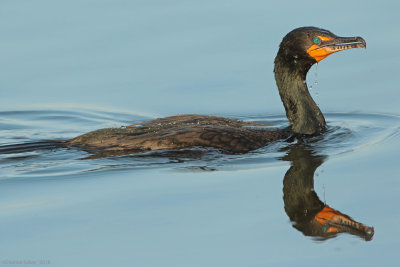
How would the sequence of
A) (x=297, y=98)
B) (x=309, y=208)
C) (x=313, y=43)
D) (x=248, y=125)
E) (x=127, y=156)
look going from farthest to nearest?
1. (x=297, y=98)
2. (x=248, y=125)
3. (x=313, y=43)
4. (x=127, y=156)
5. (x=309, y=208)

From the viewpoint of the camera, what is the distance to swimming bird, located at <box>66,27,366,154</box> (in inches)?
349

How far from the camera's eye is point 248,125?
9656 millimetres

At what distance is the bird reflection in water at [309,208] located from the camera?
646 centimetres

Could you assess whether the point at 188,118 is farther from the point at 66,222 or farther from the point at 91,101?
the point at 66,222

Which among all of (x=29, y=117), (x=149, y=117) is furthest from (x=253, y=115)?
(x=29, y=117)

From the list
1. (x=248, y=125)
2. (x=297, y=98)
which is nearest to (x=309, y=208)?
(x=248, y=125)

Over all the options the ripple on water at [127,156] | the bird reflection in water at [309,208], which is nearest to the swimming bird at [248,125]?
the ripple on water at [127,156]

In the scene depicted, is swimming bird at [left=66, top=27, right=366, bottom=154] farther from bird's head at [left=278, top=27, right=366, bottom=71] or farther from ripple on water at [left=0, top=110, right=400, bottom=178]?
ripple on water at [left=0, top=110, right=400, bottom=178]

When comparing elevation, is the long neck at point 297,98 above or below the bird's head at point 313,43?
below

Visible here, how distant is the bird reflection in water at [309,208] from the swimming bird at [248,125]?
2.11ft

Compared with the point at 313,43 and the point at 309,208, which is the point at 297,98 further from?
the point at 309,208

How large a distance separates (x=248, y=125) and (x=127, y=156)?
63.8 inches

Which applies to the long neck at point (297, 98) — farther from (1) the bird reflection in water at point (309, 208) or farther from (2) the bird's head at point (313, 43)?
(1) the bird reflection in water at point (309, 208)

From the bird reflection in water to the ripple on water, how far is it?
0.27 meters
